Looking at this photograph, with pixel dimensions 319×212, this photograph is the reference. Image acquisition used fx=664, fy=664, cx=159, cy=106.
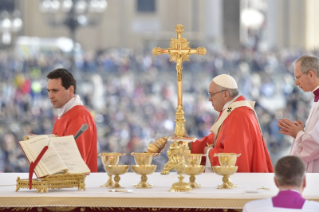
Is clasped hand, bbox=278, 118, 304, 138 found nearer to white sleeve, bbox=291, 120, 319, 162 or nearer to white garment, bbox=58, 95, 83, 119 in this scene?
white sleeve, bbox=291, 120, 319, 162

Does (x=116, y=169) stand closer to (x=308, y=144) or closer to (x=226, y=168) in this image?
(x=226, y=168)

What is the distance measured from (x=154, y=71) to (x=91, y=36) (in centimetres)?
511

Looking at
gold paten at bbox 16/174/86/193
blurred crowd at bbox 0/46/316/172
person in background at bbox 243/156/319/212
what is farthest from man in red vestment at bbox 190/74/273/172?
blurred crowd at bbox 0/46/316/172

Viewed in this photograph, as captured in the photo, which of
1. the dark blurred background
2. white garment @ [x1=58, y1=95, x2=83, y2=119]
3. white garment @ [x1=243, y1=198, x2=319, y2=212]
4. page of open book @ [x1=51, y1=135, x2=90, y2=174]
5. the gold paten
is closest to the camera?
white garment @ [x1=243, y1=198, x2=319, y2=212]

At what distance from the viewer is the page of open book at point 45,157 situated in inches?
122

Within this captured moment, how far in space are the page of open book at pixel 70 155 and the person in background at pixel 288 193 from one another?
1050 millimetres

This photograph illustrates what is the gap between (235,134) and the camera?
429 centimetres

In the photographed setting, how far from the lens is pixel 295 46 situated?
20.2 m

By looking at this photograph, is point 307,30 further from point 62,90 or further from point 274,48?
point 62,90

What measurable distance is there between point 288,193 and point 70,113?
2.25 metres

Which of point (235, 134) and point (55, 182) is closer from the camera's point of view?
point (55, 182)

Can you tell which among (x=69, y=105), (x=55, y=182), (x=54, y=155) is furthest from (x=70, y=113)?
(x=55, y=182)

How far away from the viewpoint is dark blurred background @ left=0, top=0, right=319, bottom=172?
15867 mm

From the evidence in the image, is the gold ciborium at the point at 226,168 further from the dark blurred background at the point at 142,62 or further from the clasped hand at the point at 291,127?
the dark blurred background at the point at 142,62
